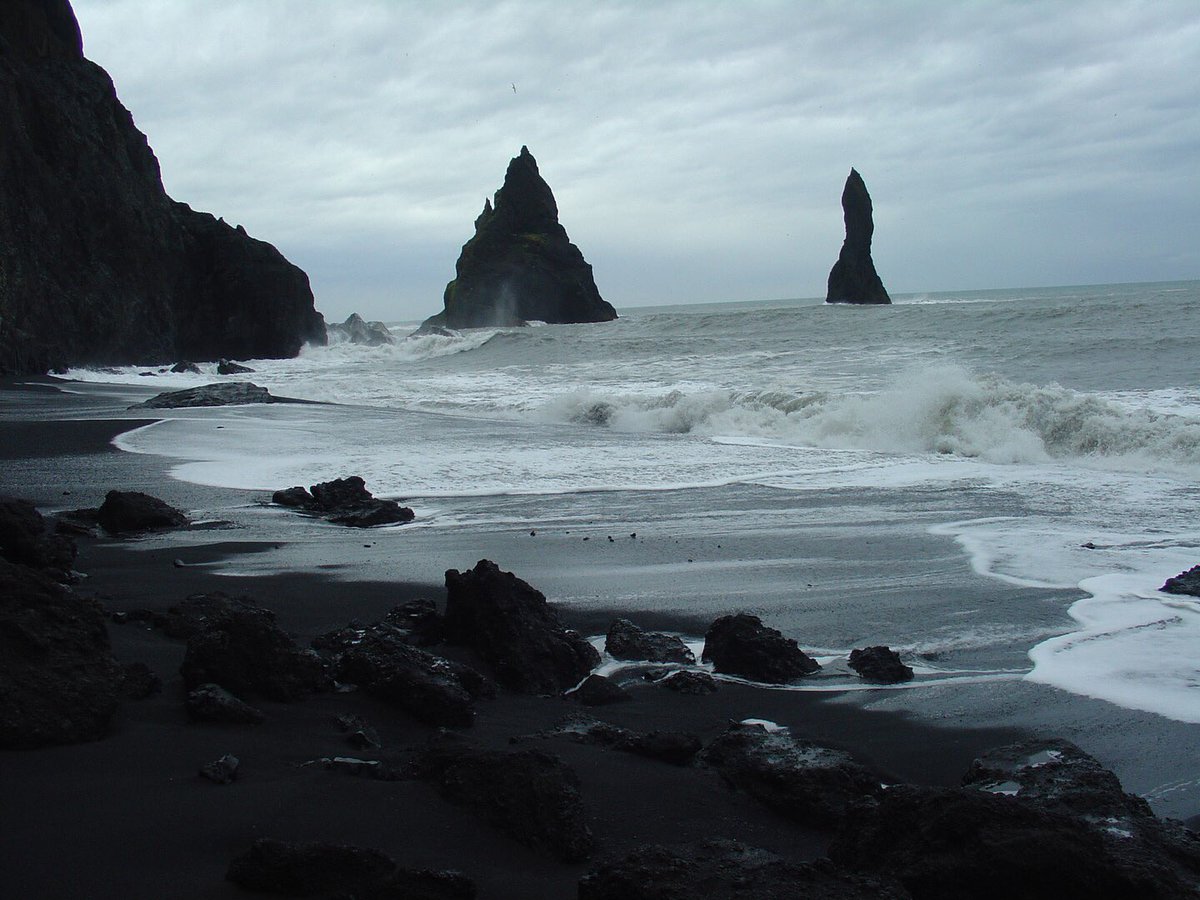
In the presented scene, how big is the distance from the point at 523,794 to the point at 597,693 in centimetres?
129

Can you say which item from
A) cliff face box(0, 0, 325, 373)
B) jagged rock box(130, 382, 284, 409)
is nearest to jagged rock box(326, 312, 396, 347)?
cliff face box(0, 0, 325, 373)

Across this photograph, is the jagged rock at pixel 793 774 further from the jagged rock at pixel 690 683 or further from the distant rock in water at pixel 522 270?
the distant rock in water at pixel 522 270

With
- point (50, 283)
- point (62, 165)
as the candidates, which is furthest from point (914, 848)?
point (62, 165)

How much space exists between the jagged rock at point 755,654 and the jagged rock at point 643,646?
0.41 feet

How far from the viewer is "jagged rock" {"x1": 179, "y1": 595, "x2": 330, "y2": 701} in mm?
3498

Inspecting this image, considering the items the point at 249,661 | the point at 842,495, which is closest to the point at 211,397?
the point at 842,495

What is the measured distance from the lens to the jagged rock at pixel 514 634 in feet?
13.5

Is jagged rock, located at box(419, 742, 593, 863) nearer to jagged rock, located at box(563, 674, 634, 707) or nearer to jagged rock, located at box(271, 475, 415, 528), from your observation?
jagged rock, located at box(563, 674, 634, 707)

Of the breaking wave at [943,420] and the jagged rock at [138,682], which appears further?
the breaking wave at [943,420]

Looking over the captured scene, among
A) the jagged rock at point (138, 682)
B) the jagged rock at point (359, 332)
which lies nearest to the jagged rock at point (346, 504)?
the jagged rock at point (138, 682)

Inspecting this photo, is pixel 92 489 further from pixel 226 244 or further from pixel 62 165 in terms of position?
pixel 226 244

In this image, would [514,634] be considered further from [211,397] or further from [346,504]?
[211,397]

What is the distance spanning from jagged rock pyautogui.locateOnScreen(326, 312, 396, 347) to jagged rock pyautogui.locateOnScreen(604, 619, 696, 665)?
52.9 metres

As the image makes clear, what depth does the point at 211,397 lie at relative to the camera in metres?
18.0
